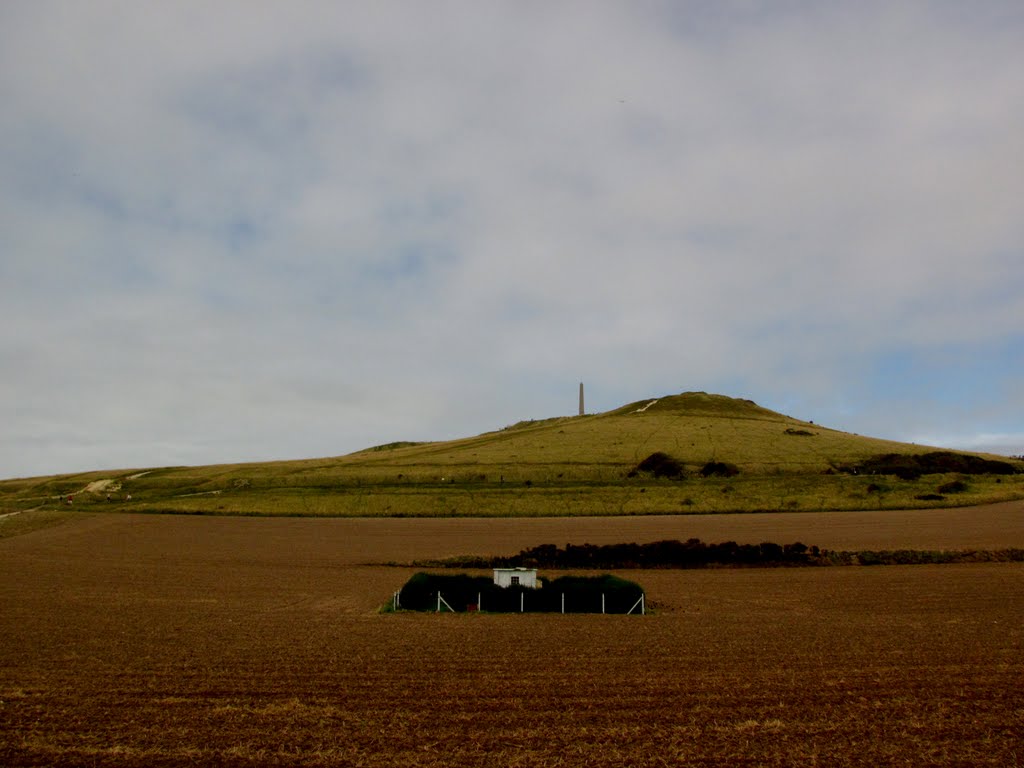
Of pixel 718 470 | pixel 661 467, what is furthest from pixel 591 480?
pixel 718 470

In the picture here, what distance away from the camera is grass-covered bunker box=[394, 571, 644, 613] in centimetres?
3719

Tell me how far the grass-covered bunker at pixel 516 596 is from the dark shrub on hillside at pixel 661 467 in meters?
49.7

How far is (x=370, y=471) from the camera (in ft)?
325

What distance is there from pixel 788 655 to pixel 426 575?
19203 mm

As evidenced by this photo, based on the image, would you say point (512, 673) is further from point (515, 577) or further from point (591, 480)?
point (591, 480)

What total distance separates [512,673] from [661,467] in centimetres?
6826

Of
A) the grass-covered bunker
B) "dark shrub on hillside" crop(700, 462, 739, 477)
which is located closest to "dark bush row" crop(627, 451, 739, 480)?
"dark shrub on hillside" crop(700, 462, 739, 477)

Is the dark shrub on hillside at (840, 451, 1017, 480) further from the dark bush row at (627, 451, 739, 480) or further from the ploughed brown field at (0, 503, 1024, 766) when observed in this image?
the ploughed brown field at (0, 503, 1024, 766)

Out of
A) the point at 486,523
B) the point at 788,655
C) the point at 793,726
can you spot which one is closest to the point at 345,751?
the point at 793,726

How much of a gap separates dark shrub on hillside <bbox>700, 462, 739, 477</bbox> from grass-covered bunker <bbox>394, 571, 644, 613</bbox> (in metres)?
52.2

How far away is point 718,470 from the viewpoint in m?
88.2

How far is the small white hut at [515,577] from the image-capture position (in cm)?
3962

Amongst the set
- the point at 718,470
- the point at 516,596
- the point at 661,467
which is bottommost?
the point at 516,596

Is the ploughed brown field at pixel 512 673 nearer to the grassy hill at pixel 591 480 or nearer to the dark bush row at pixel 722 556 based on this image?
the dark bush row at pixel 722 556
